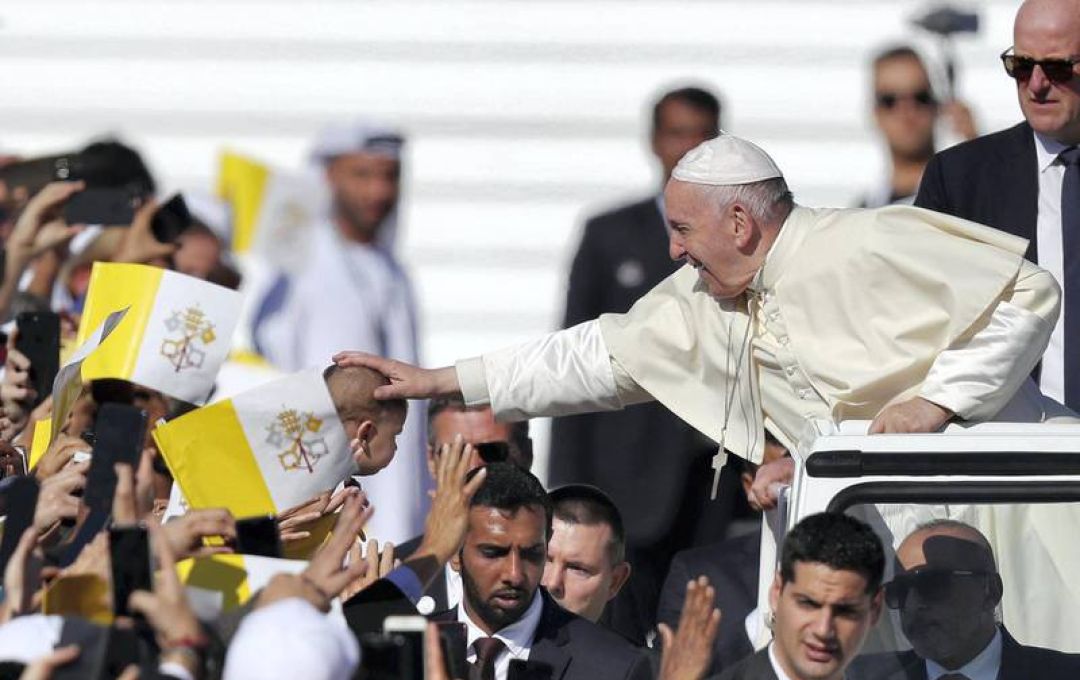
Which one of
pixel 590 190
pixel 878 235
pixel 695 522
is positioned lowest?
pixel 695 522

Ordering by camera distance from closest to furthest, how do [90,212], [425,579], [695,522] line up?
[425,579]
[90,212]
[695,522]

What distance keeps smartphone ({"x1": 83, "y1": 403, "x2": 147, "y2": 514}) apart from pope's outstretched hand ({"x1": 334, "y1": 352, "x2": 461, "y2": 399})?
1.14 metres

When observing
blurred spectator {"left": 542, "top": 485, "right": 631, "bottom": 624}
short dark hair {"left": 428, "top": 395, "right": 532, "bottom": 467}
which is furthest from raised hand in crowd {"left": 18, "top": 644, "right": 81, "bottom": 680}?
short dark hair {"left": 428, "top": 395, "right": 532, "bottom": 467}

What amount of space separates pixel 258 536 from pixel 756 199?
1.56 m

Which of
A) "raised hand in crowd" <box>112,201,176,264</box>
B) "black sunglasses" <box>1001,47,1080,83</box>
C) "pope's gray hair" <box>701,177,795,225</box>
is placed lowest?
"raised hand in crowd" <box>112,201,176,264</box>

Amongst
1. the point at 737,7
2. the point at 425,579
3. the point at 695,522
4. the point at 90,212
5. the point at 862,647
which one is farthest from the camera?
the point at 737,7

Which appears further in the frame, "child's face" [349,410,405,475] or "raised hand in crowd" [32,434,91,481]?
"child's face" [349,410,405,475]

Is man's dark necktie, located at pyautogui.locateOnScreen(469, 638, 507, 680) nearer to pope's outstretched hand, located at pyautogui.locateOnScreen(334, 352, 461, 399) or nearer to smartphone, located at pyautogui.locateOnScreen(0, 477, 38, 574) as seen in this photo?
pope's outstretched hand, located at pyautogui.locateOnScreen(334, 352, 461, 399)

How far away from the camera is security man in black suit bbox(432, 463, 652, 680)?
608 centimetres

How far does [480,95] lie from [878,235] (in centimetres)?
510

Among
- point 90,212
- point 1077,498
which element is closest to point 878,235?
point 1077,498

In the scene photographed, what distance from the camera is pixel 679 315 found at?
21.1 ft

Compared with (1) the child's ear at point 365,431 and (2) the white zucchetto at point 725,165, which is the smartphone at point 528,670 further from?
(2) the white zucchetto at point 725,165

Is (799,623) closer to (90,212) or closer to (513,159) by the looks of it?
(90,212)
